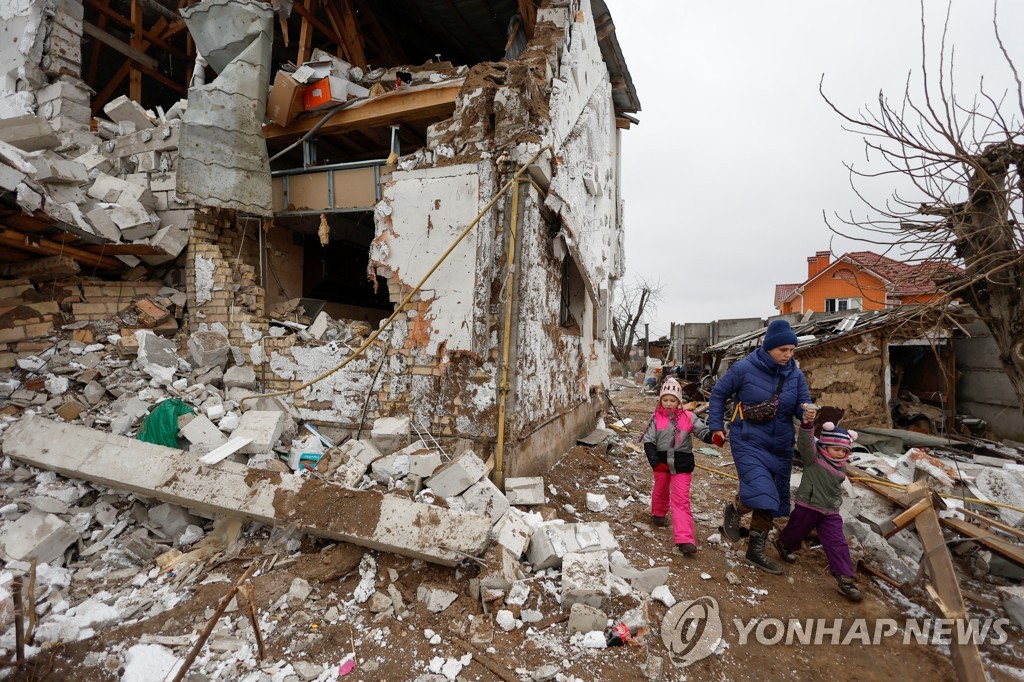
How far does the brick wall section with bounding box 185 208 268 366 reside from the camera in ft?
17.5

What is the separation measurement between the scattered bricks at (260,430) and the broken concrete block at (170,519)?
0.64 metres

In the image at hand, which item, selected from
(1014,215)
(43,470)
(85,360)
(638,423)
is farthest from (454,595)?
(638,423)

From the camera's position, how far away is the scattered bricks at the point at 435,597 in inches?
113

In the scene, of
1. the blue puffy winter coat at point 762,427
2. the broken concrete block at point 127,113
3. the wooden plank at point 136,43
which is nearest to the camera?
the blue puffy winter coat at point 762,427

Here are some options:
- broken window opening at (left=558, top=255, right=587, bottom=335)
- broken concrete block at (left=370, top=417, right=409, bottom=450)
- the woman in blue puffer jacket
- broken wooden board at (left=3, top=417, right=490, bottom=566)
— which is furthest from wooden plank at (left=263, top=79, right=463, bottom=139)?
broken wooden board at (left=3, top=417, right=490, bottom=566)

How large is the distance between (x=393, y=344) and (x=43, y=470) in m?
3.14

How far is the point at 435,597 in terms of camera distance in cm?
291

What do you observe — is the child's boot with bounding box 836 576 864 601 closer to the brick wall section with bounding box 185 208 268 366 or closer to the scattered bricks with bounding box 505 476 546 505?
the scattered bricks with bounding box 505 476 546 505

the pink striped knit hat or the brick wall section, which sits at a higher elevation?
the brick wall section

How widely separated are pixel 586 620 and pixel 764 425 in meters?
2.05

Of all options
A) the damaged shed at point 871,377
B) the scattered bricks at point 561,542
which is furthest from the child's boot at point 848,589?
the damaged shed at point 871,377

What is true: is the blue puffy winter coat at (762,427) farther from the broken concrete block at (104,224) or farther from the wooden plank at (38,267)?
the wooden plank at (38,267)

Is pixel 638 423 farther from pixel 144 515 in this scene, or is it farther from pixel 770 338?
pixel 144 515

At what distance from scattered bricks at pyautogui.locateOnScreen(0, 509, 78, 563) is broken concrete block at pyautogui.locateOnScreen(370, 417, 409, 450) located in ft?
7.64
